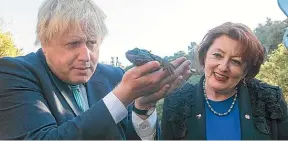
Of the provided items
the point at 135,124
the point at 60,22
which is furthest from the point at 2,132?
the point at 135,124

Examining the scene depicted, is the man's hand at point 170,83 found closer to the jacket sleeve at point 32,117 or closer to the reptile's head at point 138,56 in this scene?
the reptile's head at point 138,56

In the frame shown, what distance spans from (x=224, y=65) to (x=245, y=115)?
0.27m

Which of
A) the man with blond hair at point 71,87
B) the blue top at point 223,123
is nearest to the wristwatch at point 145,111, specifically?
the man with blond hair at point 71,87

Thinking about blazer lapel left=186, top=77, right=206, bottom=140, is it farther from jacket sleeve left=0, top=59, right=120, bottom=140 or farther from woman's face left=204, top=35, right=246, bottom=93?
jacket sleeve left=0, top=59, right=120, bottom=140

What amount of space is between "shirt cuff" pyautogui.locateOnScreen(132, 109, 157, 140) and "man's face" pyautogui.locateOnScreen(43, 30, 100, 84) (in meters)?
0.30

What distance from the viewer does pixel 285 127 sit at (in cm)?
189

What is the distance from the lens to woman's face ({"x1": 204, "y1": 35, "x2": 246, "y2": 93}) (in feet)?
6.25

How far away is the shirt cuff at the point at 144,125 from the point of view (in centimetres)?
155

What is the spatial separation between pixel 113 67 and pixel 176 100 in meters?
0.41

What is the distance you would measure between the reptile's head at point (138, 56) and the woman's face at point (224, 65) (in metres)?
0.73

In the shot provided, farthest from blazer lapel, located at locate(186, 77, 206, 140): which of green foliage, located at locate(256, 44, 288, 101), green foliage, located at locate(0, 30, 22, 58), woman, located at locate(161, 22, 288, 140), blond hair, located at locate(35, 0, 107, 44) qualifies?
green foliage, located at locate(256, 44, 288, 101)

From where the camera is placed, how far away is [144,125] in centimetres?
156

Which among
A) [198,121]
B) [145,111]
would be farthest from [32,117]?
[198,121]

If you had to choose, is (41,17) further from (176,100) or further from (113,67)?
(176,100)
